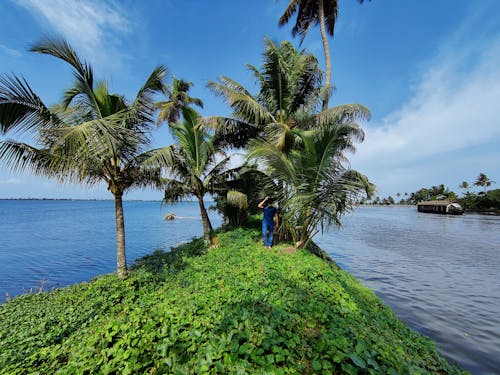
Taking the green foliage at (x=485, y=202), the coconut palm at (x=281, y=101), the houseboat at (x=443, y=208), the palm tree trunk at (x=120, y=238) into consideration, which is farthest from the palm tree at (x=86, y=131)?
the green foliage at (x=485, y=202)

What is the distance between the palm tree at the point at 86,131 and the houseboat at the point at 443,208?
63.5m

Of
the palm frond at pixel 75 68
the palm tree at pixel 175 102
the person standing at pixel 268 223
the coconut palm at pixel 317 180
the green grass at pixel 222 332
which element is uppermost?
the palm tree at pixel 175 102

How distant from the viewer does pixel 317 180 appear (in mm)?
6926

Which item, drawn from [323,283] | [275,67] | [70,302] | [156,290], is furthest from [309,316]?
[275,67]

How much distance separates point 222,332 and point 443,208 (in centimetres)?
6746

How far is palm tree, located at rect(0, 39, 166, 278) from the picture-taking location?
5.28 m

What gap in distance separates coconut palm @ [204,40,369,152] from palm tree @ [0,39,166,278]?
3.87 m

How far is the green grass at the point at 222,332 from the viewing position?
2.37m

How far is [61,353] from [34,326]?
2.32 m

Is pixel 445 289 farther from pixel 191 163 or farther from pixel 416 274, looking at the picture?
pixel 191 163

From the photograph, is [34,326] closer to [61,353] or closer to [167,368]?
[61,353]

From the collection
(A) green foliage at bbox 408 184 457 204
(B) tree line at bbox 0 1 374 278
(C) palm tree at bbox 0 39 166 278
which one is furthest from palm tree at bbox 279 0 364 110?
(A) green foliage at bbox 408 184 457 204

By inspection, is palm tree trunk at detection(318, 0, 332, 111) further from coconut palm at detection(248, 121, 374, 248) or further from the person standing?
the person standing

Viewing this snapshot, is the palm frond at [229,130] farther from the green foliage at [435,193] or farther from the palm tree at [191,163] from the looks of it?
the green foliage at [435,193]
